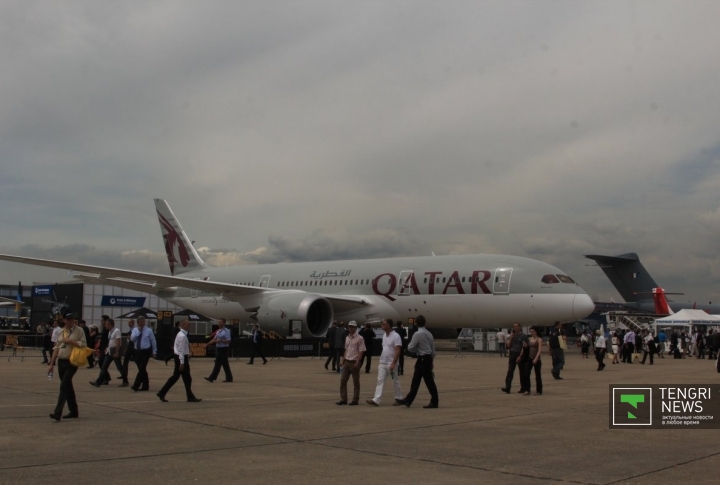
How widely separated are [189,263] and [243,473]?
121 ft

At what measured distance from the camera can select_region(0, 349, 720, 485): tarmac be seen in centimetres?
625

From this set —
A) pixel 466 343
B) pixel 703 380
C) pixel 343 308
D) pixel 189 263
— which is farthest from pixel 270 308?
pixel 703 380

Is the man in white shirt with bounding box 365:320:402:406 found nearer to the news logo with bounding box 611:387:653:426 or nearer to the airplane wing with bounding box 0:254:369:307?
the news logo with bounding box 611:387:653:426

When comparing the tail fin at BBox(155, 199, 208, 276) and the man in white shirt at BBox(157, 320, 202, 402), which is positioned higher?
the tail fin at BBox(155, 199, 208, 276)

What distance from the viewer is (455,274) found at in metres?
29.2

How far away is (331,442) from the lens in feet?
26.2

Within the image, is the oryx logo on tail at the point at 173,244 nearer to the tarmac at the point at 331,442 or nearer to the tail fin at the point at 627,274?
the tarmac at the point at 331,442

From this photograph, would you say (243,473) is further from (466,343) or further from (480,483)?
(466,343)

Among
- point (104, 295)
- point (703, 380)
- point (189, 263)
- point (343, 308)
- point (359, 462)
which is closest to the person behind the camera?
point (359, 462)

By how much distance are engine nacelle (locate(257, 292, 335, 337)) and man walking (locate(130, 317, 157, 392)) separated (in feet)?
48.6

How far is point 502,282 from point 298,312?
26.7ft

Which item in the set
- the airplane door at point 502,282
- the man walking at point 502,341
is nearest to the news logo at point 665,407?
the airplane door at point 502,282

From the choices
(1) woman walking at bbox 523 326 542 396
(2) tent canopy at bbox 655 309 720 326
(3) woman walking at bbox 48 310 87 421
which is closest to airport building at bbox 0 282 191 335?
(2) tent canopy at bbox 655 309 720 326

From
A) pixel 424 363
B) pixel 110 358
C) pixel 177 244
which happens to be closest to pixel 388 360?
pixel 424 363
